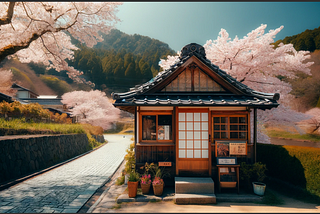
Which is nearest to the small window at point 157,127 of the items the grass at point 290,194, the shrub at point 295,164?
the grass at point 290,194

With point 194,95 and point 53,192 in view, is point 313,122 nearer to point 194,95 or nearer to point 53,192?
point 194,95

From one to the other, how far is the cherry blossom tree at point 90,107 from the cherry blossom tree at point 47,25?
80.1 ft

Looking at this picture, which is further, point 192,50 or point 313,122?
point 313,122

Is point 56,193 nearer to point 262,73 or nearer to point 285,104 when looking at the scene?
point 262,73

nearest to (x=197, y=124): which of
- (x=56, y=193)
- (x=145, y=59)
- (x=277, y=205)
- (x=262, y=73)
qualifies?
(x=277, y=205)

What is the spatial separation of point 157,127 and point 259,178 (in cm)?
429

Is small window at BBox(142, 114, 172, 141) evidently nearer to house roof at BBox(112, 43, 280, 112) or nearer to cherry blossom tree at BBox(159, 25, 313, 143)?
house roof at BBox(112, 43, 280, 112)

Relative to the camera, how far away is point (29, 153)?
32.2ft

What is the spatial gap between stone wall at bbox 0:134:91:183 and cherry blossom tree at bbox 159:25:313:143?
1322 cm

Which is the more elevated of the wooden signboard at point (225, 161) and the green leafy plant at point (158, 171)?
the wooden signboard at point (225, 161)

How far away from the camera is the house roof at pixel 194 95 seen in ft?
21.5

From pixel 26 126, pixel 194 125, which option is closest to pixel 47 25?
pixel 26 126

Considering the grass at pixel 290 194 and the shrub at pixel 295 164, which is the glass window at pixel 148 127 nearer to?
the grass at pixel 290 194

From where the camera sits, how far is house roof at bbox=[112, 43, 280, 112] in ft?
21.5
